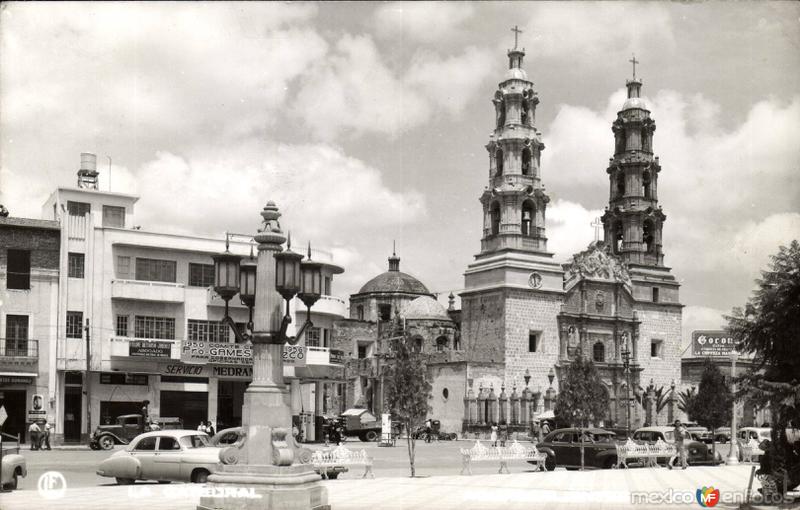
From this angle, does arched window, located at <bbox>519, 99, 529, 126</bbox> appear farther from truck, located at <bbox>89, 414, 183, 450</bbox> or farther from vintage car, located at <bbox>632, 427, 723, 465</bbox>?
truck, located at <bbox>89, 414, 183, 450</bbox>

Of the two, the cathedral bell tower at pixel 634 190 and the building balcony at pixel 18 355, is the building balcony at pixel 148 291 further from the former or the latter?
the cathedral bell tower at pixel 634 190

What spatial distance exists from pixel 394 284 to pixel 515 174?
24.6 m

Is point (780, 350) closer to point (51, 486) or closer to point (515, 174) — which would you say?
point (51, 486)

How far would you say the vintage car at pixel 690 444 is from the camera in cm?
3080

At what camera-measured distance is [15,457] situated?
1917cm

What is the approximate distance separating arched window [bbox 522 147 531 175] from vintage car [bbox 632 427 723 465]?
32455 mm

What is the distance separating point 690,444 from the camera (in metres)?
30.8

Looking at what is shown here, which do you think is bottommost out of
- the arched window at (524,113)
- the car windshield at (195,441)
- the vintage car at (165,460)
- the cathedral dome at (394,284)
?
the vintage car at (165,460)

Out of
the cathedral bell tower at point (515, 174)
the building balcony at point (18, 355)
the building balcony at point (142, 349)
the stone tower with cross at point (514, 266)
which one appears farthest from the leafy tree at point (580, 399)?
the building balcony at point (18, 355)

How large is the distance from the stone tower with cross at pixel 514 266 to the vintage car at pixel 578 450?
104 feet

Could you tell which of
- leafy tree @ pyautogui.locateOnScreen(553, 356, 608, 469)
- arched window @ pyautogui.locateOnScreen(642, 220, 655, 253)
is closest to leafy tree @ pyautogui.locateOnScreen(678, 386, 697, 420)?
arched window @ pyautogui.locateOnScreen(642, 220, 655, 253)

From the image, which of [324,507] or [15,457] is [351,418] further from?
[324,507]

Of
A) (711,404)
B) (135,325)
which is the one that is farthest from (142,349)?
(711,404)

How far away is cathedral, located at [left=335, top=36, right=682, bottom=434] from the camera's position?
61.5 m
